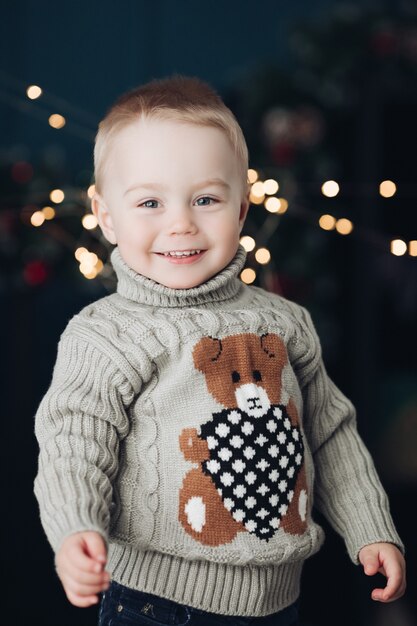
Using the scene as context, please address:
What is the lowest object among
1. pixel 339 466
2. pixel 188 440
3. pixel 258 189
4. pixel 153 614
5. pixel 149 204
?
pixel 153 614

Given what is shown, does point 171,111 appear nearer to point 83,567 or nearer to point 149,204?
point 149,204

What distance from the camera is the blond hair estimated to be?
1037 mm

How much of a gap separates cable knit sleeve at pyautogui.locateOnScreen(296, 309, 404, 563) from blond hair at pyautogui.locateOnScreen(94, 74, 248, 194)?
0.30 m

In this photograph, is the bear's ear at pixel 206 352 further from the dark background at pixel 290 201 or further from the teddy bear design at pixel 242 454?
the dark background at pixel 290 201

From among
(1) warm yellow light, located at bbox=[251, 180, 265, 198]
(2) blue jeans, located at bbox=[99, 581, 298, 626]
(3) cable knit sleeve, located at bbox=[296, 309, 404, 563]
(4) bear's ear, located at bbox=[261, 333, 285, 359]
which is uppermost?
(1) warm yellow light, located at bbox=[251, 180, 265, 198]

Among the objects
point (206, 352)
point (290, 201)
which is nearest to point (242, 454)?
point (206, 352)

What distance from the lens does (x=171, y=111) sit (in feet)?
3.39

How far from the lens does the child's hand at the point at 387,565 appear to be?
1085 mm

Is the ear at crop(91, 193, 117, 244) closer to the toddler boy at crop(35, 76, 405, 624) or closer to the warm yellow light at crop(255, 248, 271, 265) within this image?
the toddler boy at crop(35, 76, 405, 624)

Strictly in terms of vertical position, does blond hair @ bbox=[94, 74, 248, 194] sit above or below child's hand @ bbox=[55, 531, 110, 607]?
above

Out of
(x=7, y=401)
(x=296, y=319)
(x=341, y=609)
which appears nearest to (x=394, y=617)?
(x=341, y=609)

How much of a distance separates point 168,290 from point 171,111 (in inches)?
8.5

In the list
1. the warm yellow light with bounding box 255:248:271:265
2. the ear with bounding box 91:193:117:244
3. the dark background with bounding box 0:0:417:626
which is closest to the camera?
the ear with bounding box 91:193:117:244

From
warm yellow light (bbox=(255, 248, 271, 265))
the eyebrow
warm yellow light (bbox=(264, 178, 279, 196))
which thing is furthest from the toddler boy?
warm yellow light (bbox=(255, 248, 271, 265))
